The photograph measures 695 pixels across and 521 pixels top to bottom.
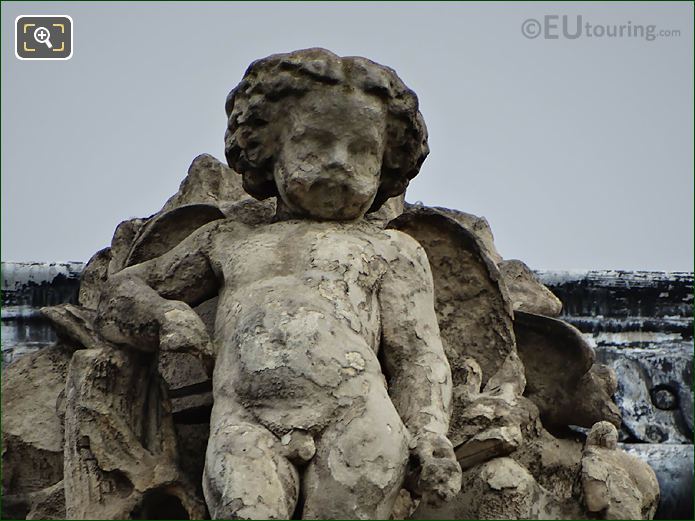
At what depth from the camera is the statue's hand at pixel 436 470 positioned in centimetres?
495

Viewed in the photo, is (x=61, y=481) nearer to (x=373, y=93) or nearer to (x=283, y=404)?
(x=283, y=404)

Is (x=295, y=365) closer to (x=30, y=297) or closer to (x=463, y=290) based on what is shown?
(x=463, y=290)

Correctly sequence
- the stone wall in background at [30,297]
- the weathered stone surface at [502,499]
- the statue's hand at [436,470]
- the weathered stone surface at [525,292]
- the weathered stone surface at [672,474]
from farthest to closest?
the stone wall in background at [30,297]
the weathered stone surface at [672,474]
the weathered stone surface at [525,292]
the weathered stone surface at [502,499]
the statue's hand at [436,470]

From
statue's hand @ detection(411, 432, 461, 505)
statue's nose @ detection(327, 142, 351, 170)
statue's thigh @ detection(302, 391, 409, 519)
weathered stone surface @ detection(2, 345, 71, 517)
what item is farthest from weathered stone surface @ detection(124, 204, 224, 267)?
statue's hand @ detection(411, 432, 461, 505)

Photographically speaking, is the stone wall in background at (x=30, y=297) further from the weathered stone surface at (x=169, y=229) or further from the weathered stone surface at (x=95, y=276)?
the weathered stone surface at (x=169, y=229)

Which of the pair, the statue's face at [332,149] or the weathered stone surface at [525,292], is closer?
the statue's face at [332,149]

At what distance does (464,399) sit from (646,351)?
266 centimetres

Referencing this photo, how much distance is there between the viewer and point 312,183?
563 centimetres

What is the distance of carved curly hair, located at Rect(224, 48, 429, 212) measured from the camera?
18.6 feet

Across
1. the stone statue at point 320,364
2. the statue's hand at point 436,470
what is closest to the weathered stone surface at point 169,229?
the stone statue at point 320,364

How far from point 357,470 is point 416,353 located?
2.35ft

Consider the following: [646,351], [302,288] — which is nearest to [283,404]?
[302,288]

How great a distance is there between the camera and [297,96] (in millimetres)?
5672

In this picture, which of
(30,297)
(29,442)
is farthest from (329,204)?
(30,297)
